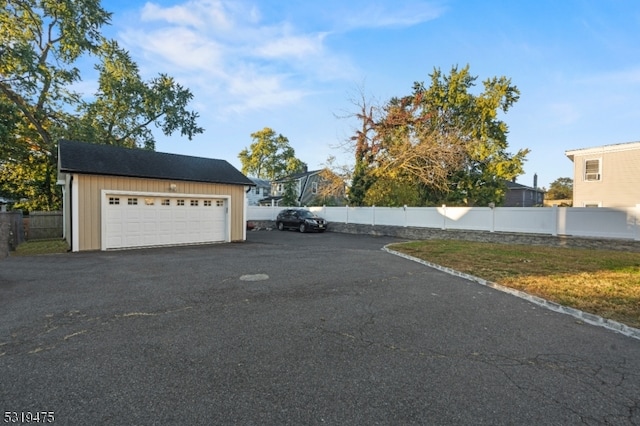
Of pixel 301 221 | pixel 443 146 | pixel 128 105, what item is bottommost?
pixel 301 221

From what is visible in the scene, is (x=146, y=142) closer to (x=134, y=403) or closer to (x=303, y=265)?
(x=303, y=265)

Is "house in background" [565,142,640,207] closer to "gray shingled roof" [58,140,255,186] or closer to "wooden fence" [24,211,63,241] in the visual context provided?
"gray shingled roof" [58,140,255,186]

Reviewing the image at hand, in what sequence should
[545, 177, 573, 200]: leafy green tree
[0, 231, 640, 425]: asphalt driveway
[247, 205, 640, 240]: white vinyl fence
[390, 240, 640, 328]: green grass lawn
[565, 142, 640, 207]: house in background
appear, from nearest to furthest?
[0, 231, 640, 425]: asphalt driveway → [390, 240, 640, 328]: green grass lawn → [247, 205, 640, 240]: white vinyl fence → [565, 142, 640, 207]: house in background → [545, 177, 573, 200]: leafy green tree

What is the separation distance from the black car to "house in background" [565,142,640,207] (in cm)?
1474

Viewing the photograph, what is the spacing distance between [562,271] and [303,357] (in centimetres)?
739

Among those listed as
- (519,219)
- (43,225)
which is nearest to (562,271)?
(519,219)

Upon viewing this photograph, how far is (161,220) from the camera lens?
13531mm

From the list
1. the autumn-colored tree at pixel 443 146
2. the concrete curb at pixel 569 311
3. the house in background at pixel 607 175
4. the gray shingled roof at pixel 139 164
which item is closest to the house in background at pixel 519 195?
the autumn-colored tree at pixel 443 146

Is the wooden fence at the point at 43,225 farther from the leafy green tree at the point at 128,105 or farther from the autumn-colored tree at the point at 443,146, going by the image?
the autumn-colored tree at the point at 443,146

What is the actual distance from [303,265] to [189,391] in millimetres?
6192

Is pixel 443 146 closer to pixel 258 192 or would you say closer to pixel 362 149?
pixel 362 149

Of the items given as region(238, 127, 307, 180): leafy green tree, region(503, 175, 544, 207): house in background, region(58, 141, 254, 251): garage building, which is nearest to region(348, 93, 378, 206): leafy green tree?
region(58, 141, 254, 251): garage building

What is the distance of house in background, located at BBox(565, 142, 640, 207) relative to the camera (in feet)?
53.7

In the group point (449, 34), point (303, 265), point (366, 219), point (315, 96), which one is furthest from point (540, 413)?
point (366, 219)
